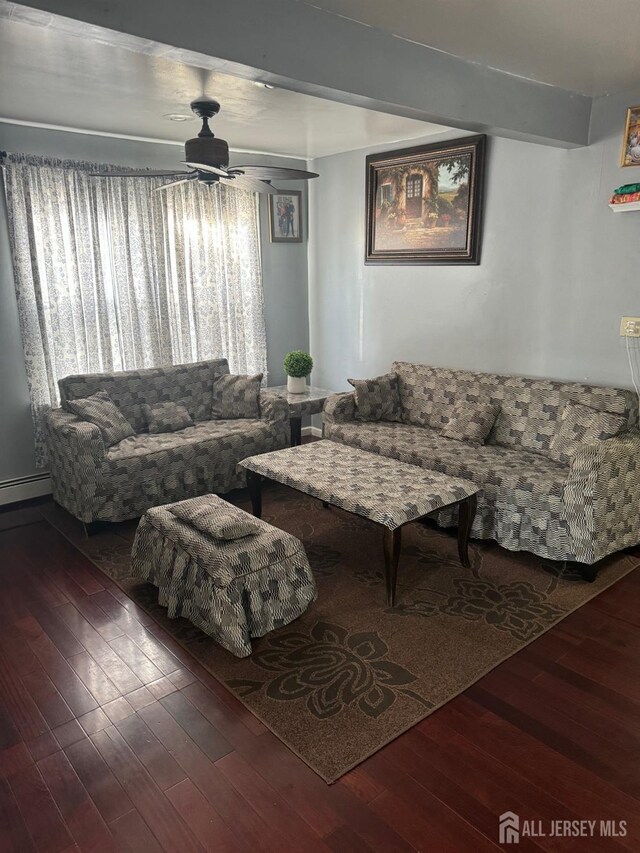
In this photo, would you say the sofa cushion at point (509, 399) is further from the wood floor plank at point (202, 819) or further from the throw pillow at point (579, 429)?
the wood floor plank at point (202, 819)

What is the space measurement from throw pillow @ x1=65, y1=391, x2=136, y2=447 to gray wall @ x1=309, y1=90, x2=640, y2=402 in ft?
7.16

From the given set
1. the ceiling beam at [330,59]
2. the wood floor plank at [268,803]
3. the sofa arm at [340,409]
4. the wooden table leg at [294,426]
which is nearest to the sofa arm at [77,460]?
the wooden table leg at [294,426]

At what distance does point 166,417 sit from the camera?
439 cm

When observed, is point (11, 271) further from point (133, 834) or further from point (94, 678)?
point (133, 834)

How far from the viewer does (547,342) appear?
3.98 meters

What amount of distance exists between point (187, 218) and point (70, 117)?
3.71ft

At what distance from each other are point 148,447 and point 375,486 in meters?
1.66

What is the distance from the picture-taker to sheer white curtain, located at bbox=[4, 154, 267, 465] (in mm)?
4074

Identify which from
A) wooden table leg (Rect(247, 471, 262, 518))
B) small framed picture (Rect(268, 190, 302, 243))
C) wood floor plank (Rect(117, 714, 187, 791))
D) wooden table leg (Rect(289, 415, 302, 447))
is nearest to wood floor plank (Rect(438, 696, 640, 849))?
wood floor plank (Rect(117, 714, 187, 791))

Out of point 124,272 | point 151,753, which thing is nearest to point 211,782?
point 151,753

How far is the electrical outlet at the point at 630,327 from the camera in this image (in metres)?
3.50

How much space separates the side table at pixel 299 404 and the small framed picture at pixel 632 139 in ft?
8.55

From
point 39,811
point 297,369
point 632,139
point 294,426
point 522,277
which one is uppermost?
point 632,139

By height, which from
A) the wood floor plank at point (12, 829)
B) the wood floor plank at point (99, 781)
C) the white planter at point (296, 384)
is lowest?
the wood floor plank at point (12, 829)
